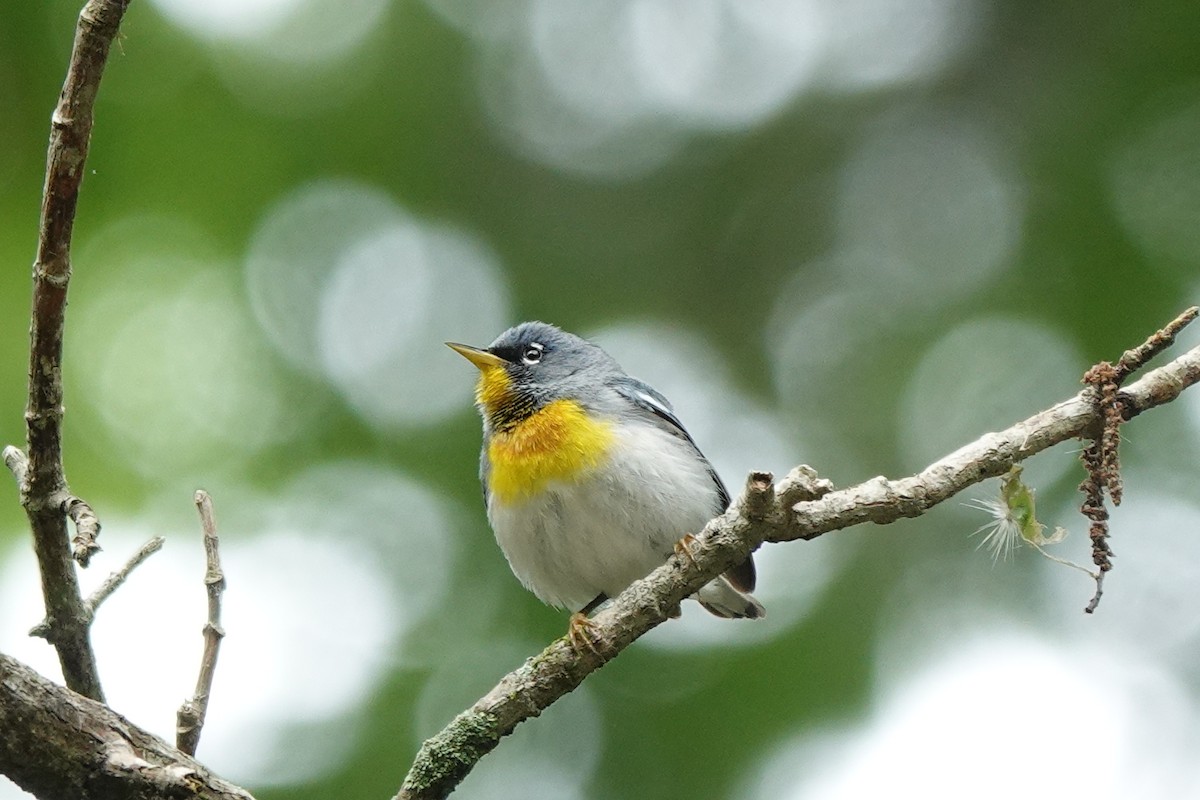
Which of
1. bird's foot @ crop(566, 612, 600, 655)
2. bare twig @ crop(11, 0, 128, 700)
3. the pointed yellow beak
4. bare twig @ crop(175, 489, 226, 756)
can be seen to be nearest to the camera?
bare twig @ crop(11, 0, 128, 700)

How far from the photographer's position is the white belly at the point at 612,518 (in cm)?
485

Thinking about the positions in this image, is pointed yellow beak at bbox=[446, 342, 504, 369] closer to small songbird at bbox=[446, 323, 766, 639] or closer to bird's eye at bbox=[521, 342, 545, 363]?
small songbird at bbox=[446, 323, 766, 639]

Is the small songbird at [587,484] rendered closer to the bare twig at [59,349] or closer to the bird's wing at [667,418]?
the bird's wing at [667,418]

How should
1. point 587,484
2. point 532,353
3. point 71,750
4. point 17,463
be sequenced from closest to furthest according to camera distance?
point 71,750 → point 17,463 → point 587,484 → point 532,353

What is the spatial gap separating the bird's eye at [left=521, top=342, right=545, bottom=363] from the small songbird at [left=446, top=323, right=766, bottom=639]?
0.08 metres

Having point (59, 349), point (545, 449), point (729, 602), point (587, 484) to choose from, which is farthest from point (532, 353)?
point (59, 349)

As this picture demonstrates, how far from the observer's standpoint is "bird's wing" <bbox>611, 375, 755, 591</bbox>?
5316mm

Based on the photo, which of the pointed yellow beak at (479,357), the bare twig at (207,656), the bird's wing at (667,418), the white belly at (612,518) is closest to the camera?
the bare twig at (207,656)

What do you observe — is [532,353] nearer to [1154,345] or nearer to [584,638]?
[584,638]

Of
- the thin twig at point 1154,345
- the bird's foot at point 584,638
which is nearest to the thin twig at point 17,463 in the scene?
the bird's foot at point 584,638

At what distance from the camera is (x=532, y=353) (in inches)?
224

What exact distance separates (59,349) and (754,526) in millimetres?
1654

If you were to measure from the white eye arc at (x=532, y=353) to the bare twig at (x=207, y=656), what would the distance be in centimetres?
266

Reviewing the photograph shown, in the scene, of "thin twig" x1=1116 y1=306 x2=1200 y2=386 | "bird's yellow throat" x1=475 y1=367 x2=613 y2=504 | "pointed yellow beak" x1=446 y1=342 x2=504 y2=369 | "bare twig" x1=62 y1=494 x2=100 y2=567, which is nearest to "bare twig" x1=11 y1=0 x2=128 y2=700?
"bare twig" x1=62 y1=494 x2=100 y2=567
